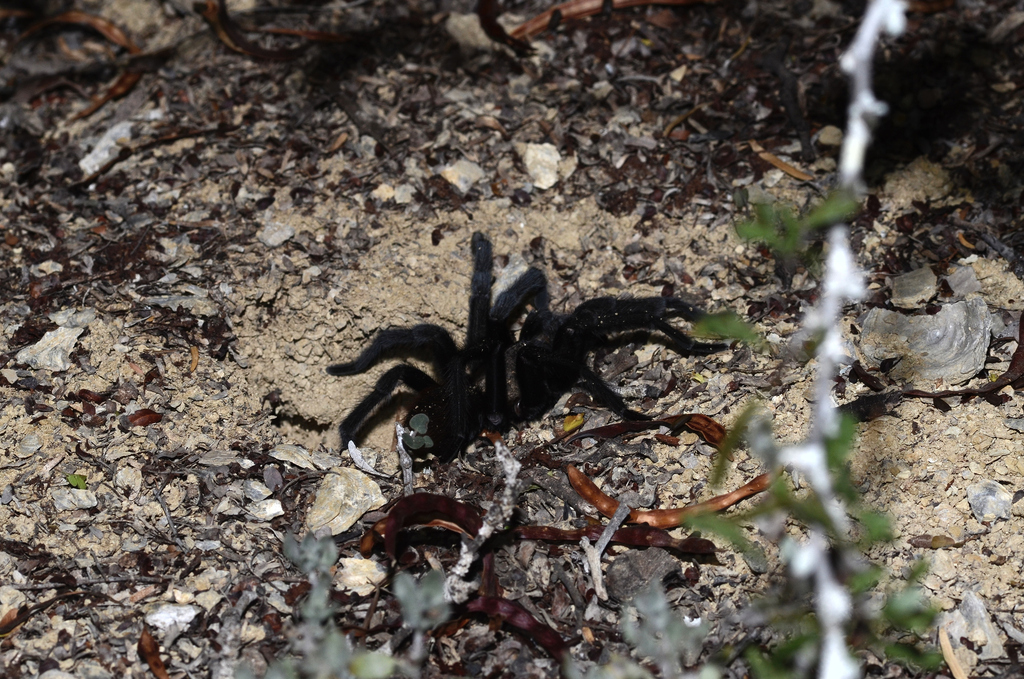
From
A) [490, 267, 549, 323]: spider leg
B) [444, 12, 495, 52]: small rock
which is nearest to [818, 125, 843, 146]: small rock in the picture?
[490, 267, 549, 323]: spider leg

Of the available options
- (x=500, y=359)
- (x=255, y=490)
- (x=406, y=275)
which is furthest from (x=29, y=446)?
(x=500, y=359)

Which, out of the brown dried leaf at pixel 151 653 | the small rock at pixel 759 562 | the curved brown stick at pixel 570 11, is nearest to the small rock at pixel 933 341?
the small rock at pixel 759 562

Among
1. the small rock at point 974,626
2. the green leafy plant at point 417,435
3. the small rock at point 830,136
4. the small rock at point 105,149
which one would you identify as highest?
the small rock at point 830,136

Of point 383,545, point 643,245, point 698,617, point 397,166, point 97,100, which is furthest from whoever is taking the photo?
point 97,100

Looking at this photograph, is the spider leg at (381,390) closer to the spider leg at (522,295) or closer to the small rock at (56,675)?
the spider leg at (522,295)

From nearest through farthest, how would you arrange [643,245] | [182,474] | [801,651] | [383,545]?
1. [801,651]
2. [383,545]
3. [182,474]
4. [643,245]

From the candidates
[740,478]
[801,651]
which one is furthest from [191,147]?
[801,651]

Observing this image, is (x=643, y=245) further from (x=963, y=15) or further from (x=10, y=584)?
(x=10, y=584)
